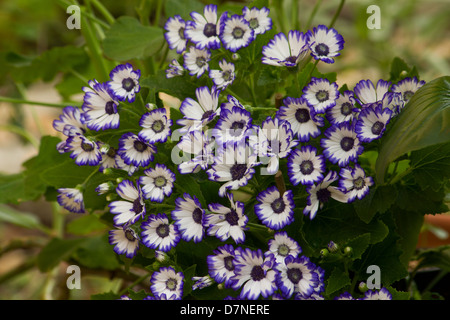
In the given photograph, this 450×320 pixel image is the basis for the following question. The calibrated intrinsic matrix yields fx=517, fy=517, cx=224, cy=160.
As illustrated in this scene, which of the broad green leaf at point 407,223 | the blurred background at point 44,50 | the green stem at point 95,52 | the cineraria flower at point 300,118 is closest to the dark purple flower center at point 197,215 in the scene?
the cineraria flower at point 300,118

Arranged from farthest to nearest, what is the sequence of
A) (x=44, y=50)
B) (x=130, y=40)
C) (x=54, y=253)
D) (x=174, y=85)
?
(x=44, y=50), (x=54, y=253), (x=130, y=40), (x=174, y=85)

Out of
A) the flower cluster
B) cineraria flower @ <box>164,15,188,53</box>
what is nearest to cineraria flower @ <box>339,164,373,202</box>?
the flower cluster

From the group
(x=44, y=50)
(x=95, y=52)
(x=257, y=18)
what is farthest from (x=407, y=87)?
(x=44, y=50)

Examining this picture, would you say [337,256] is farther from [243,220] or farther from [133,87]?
[133,87]

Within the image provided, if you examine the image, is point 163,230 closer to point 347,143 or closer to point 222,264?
point 222,264

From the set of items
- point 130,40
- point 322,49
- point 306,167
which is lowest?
point 306,167
